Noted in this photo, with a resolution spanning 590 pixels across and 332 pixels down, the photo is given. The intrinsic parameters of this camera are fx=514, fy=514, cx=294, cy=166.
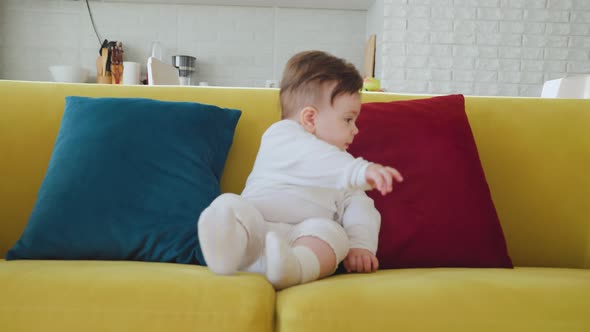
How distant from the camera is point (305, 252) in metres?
0.95

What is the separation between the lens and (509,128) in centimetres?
145

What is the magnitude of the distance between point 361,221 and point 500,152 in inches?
21.1

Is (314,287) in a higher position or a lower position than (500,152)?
lower

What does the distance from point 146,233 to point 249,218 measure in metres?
0.31

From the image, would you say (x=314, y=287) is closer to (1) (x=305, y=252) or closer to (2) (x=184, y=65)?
(1) (x=305, y=252)

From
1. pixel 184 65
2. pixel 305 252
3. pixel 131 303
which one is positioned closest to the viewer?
pixel 131 303

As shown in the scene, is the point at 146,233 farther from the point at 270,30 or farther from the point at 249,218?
the point at 270,30

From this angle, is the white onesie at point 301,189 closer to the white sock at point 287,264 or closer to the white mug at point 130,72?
the white sock at point 287,264

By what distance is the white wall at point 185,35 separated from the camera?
4762 mm

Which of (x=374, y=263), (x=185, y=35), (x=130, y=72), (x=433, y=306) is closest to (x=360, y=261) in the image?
(x=374, y=263)

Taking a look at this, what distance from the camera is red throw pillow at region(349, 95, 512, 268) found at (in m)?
1.20

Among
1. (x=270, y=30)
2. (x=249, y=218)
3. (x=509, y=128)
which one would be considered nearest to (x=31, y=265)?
(x=249, y=218)

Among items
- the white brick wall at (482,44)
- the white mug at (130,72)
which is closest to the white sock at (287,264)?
the white brick wall at (482,44)

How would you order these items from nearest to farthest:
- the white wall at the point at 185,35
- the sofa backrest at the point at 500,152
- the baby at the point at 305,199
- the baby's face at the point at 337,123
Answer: the baby at the point at 305,199, the baby's face at the point at 337,123, the sofa backrest at the point at 500,152, the white wall at the point at 185,35
